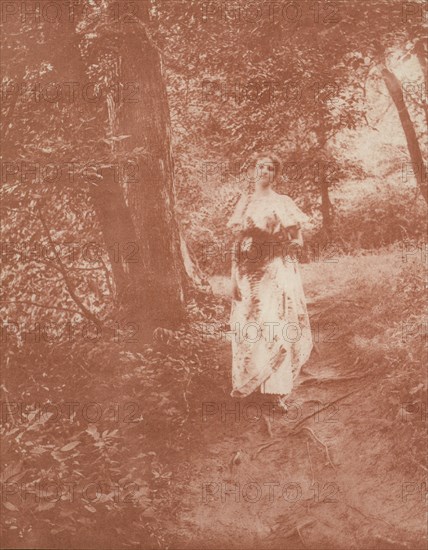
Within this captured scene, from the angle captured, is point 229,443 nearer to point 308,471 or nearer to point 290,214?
point 308,471

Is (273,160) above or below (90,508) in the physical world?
above

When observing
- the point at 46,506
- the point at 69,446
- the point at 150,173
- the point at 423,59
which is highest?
the point at 423,59

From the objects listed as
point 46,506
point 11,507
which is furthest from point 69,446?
point 11,507

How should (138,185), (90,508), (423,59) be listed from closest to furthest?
1. (90,508)
2. (138,185)
3. (423,59)

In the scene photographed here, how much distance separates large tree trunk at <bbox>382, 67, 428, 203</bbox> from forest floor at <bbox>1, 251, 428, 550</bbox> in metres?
0.55

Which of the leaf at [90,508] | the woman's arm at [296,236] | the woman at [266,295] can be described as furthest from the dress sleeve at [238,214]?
the leaf at [90,508]

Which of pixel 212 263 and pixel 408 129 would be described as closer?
pixel 212 263

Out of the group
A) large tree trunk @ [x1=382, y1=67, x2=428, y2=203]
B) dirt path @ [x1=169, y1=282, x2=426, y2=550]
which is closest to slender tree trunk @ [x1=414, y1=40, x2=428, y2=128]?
large tree trunk @ [x1=382, y1=67, x2=428, y2=203]

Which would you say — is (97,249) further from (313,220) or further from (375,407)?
(375,407)

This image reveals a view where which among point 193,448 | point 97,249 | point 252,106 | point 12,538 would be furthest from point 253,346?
point 12,538

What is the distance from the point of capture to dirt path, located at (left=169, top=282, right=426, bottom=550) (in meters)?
3.40

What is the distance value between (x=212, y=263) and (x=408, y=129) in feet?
4.34

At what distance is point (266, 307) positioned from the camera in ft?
11.8

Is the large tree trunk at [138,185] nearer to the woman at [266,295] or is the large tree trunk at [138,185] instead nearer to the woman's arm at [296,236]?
the woman at [266,295]
